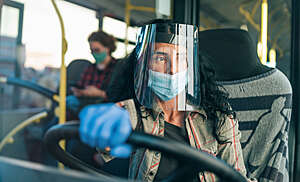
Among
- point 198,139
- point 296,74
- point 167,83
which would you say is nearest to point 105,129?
point 167,83

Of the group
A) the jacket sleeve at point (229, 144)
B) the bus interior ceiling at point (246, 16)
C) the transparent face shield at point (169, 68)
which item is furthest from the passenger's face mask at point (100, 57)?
the jacket sleeve at point (229, 144)

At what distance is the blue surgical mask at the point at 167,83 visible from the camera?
0.88 meters

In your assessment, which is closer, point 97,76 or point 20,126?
point 20,126

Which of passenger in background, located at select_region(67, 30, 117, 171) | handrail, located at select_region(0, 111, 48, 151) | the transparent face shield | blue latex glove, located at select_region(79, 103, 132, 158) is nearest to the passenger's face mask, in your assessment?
passenger in background, located at select_region(67, 30, 117, 171)

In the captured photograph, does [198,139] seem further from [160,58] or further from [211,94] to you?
[160,58]

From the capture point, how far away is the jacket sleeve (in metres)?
0.95

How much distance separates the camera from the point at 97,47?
1981 mm

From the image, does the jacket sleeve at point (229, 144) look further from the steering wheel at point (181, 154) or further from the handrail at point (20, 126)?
the handrail at point (20, 126)

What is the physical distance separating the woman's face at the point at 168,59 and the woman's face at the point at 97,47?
1.12 m

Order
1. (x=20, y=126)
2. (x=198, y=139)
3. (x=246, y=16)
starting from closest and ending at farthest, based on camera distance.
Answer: (x=198, y=139) → (x=246, y=16) → (x=20, y=126)

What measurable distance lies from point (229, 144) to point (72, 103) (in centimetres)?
130

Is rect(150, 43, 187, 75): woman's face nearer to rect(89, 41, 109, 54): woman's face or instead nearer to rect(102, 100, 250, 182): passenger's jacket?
rect(102, 100, 250, 182): passenger's jacket

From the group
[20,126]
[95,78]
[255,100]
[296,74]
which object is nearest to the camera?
[255,100]

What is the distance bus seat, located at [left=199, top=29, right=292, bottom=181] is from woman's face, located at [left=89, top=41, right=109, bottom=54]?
3.21 feet
